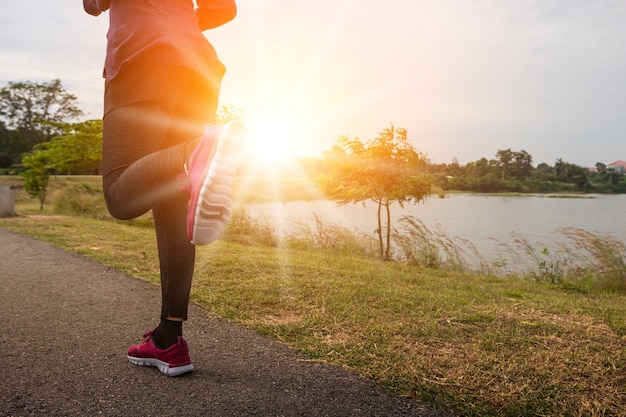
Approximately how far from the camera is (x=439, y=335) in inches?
103

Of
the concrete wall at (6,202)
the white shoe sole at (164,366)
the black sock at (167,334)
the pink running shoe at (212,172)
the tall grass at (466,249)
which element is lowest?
the tall grass at (466,249)

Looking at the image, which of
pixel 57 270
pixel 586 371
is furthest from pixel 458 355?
pixel 57 270

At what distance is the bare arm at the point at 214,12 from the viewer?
207 centimetres

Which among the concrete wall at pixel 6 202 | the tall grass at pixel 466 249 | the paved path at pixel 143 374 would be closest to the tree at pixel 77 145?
the concrete wall at pixel 6 202

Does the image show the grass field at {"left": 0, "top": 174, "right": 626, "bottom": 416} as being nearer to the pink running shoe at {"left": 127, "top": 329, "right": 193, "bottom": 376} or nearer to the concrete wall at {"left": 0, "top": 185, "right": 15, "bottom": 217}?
the pink running shoe at {"left": 127, "top": 329, "right": 193, "bottom": 376}

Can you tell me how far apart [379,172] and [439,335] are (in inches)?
336

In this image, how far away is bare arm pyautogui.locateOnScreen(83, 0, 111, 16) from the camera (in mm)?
1784

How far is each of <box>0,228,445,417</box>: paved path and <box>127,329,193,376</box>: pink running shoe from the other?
0.03 m

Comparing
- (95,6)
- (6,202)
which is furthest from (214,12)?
(6,202)

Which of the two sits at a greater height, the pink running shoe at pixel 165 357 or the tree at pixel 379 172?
the tree at pixel 379 172

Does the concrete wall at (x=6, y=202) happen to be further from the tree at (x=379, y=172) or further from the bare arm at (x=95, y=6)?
the bare arm at (x=95, y=6)

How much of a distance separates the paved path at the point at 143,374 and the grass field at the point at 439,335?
17cm

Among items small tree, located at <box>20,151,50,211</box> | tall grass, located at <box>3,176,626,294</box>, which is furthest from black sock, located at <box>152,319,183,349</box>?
small tree, located at <box>20,151,50,211</box>

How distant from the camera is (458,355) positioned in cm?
232
